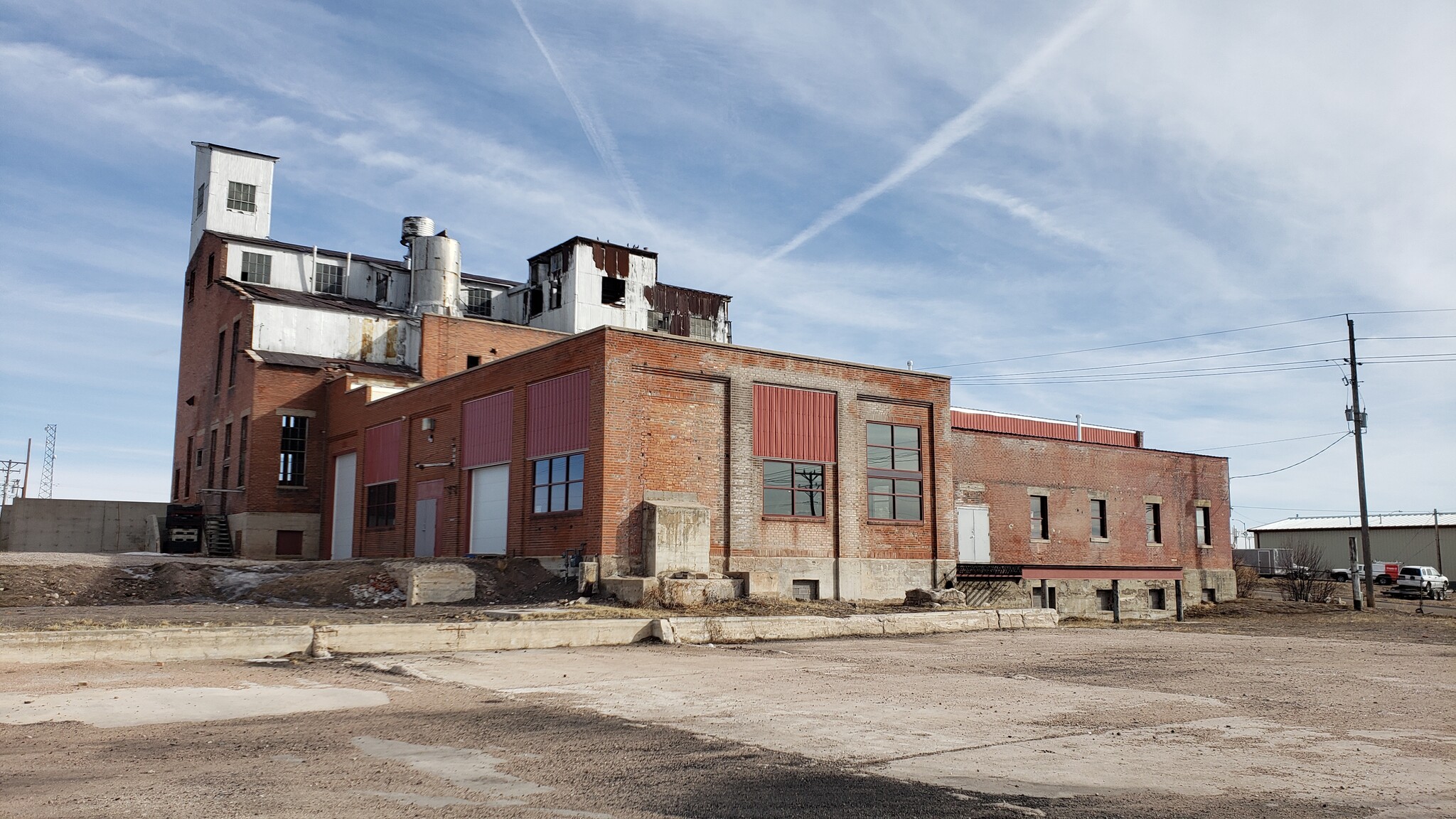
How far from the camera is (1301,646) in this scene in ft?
60.6

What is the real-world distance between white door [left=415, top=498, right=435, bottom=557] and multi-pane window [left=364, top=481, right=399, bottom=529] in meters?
2.19

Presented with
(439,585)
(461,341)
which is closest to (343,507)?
(461,341)

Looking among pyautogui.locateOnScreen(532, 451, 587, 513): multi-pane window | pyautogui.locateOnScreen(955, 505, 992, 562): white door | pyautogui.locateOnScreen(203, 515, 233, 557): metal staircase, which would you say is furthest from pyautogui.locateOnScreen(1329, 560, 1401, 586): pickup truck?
pyautogui.locateOnScreen(203, 515, 233, 557): metal staircase

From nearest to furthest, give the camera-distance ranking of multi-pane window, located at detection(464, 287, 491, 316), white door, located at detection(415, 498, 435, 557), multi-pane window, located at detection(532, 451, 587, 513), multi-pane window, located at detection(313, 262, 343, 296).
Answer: multi-pane window, located at detection(532, 451, 587, 513) < white door, located at detection(415, 498, 435, 557) < multi-pane window, located at detection(313, 262, 343, 296) < multi-pane window, located at detection(464, 287, 491, 316)

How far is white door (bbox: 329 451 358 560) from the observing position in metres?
37.1

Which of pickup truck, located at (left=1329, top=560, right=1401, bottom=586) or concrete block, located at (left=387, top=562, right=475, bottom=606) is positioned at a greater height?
concrete block, located at (left=387, top=562, right=475, bottom=606)

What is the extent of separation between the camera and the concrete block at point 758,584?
23.8m

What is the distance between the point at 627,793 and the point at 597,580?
1702 centimetres

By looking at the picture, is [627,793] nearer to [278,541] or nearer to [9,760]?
[9,760]

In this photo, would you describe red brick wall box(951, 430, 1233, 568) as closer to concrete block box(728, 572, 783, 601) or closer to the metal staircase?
concrete block box(728, 572, 783, 601)

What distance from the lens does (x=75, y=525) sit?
4556 centimetres

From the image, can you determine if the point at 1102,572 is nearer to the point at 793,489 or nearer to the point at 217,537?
the point at 793,489

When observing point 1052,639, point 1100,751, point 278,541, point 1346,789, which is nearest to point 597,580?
point 1052,639

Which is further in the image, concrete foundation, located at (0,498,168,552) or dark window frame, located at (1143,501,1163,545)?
concrete foundation, located at (0,498,168,552)
